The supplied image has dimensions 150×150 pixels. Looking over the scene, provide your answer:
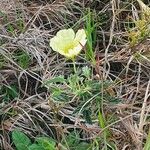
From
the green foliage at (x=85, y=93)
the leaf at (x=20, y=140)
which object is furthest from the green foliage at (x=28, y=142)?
the green foliage at (x=85, y=93)

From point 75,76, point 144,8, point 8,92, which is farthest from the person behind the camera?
point 144,8

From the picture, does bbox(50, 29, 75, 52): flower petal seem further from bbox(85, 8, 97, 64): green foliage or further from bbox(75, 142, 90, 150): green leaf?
bbox(75, 142, 90, 150): green leaf

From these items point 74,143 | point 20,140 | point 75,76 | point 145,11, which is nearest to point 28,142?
point 20,140

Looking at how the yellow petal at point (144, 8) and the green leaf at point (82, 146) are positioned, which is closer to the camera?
the green leaf at point (82, 146)

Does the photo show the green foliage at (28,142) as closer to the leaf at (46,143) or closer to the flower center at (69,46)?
the leaf at (46,143)

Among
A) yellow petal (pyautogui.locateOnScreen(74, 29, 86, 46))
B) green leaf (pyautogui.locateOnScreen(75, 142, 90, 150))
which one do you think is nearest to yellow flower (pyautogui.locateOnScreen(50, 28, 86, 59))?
yellow petal (pyautogui.locateOnScreen(74, 29, 86, 46))

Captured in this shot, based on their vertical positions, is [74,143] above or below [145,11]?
below

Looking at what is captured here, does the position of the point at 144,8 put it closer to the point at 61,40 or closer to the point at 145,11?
the point at 145,11
